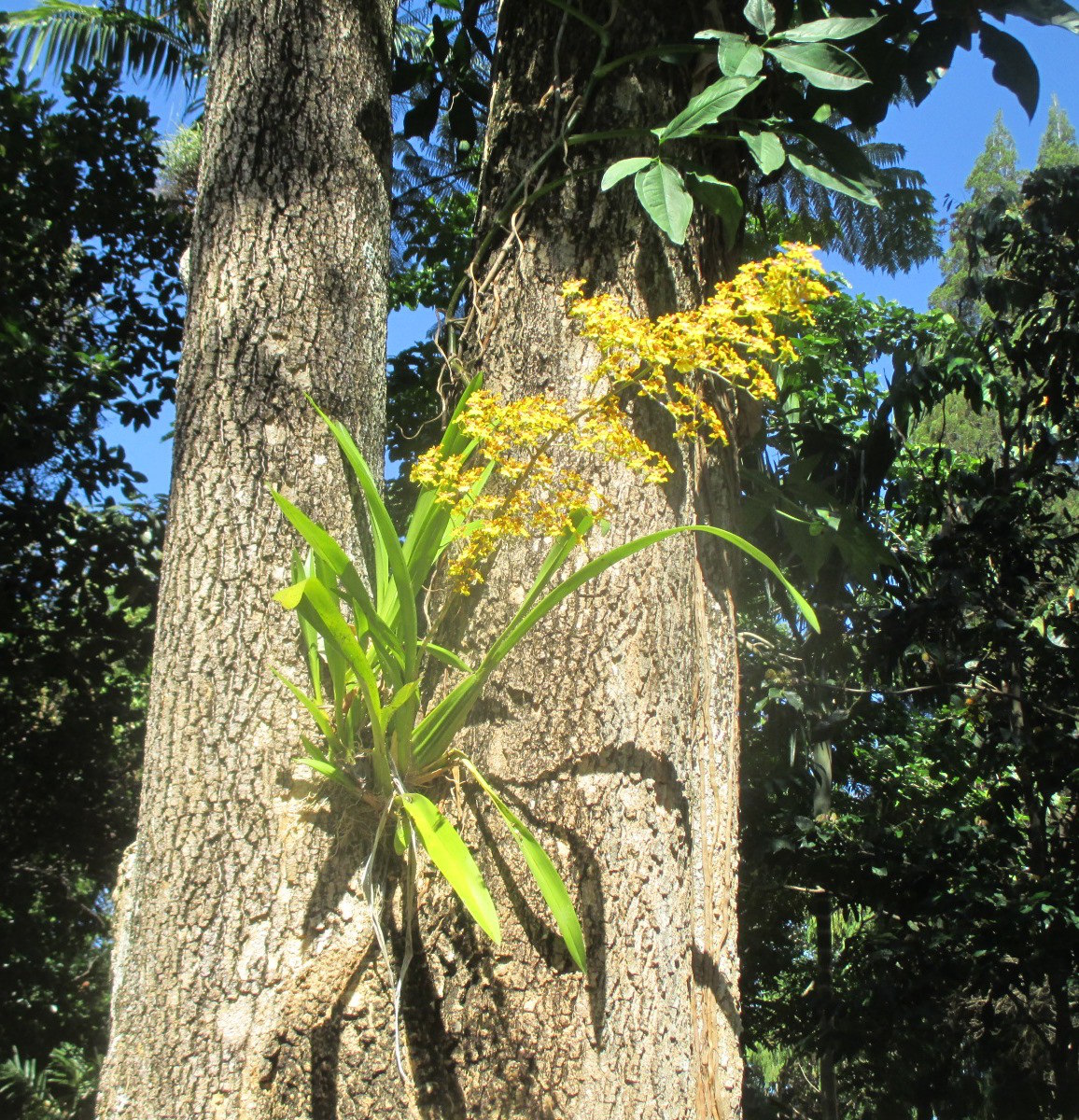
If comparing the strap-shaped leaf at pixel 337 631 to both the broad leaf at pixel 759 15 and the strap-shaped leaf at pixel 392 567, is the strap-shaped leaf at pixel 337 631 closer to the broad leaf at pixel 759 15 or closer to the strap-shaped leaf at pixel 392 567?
the strap-shaped leaf at pixel 392 567

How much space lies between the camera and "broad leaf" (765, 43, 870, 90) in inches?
66.4

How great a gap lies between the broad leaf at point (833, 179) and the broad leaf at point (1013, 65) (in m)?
0.77

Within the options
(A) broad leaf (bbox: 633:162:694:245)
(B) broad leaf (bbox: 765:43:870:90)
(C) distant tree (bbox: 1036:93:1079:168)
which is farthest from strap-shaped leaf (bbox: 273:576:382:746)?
(C) distant tree (bbox: 1036:93:1079:168)

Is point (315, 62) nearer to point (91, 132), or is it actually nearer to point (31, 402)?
point (31, 402)

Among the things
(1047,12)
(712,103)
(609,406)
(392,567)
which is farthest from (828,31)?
(392,567)

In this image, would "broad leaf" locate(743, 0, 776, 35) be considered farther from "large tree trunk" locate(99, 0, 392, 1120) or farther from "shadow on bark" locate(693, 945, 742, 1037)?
"shadow on bark" locate(693, 945, 742, 1037)

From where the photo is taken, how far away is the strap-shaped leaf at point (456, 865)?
122 cm

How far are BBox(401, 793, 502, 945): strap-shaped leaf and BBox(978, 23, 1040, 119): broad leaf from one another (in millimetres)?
2181

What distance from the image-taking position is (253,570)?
1.59m

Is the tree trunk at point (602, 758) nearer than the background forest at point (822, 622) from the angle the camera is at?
Yes

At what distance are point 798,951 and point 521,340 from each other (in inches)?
354

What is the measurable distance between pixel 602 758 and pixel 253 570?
2.23ft

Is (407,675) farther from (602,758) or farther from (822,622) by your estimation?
(822,622)

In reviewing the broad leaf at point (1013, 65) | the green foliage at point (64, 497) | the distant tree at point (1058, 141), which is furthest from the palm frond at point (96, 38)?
the distant tree at point (1058, 141)
